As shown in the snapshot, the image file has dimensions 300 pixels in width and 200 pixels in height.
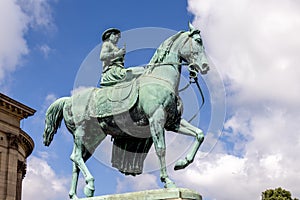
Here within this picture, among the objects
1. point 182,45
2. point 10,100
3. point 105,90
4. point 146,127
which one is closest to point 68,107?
point 105,90

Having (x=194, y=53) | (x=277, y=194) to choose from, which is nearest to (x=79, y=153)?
(x=194, y=53)

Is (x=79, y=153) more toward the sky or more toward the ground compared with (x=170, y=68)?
more toward the ground

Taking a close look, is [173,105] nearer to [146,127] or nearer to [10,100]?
[146,127]

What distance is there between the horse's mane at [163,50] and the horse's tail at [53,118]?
8.16 feet

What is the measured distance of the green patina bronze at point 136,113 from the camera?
11.8 m

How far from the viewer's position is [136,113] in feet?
40.2

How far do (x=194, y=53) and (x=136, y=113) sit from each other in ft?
6.15

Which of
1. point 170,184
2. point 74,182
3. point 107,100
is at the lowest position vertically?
point 170,184

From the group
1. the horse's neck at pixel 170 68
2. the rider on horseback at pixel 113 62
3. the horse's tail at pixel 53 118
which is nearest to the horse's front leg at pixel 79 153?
the horse's tail at pixel 53 118

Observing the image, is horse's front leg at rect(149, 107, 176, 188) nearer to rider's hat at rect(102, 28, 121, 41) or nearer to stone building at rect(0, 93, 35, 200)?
rider's hat at rect(102, 28, 121, 41)

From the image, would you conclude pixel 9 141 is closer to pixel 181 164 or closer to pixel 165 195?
pixel 181 164

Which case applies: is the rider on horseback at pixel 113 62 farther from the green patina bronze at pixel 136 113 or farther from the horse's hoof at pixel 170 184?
the horse's hoof at pixel 170 184

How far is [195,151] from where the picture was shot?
11.6 metres

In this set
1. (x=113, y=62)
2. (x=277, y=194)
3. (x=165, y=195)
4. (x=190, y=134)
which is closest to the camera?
(x=165, y=195)
